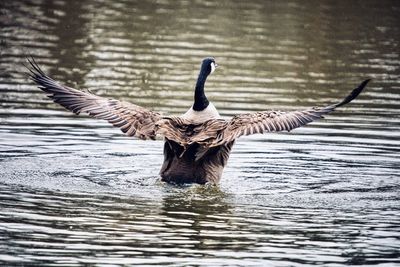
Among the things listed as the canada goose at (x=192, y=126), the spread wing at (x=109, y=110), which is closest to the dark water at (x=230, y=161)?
the canada goose at (x=192, y=126)

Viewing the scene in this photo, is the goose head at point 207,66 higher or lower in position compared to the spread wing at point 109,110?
higher

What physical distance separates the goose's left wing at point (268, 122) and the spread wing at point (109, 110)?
94cm

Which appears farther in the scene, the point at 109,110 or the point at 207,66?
the point at 207,66

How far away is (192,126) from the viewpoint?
1410 centimetres

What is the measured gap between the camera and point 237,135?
44.2 feet

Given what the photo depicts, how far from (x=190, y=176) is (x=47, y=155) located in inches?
97.2

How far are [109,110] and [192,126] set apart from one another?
44.5 inches

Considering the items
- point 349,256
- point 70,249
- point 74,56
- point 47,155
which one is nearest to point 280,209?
point 349,256

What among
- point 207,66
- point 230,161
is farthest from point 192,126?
point 230,161

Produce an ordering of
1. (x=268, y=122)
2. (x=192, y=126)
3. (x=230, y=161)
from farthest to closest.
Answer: (x=230, y=161)
(x=192, y=126)
(x=268, y=122)

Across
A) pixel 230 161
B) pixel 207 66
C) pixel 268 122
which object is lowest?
pixel 230 161

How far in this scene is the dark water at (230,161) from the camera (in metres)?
11.4

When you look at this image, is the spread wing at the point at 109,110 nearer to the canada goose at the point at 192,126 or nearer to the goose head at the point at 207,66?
the canada goose at the point at 192,126

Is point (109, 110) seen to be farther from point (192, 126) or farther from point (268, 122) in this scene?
point (268, 122)
